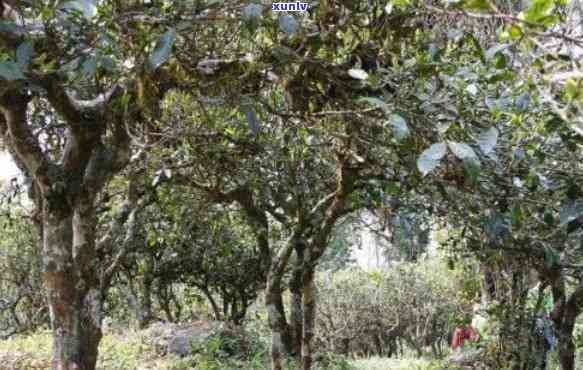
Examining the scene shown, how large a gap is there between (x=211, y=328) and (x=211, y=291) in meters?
2.17

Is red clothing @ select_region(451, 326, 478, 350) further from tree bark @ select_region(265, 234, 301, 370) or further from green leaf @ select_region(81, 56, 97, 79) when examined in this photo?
green leaf @ select_region(81, 56, 97, 79)

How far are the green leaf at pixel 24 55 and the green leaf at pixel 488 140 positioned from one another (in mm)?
1209

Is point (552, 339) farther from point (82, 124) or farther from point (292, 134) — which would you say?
→ point (82, 124)

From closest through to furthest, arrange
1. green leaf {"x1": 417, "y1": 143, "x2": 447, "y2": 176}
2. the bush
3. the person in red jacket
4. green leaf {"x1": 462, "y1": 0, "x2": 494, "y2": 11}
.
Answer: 1. green leaf {"x1": 462, "y1": 0, "x2": 494, "y2": 11}
2. green leaf {"x1": 417, "y1": 143, "x2": 447, "y2": 176}
3. the person in red jacket
4. the bush

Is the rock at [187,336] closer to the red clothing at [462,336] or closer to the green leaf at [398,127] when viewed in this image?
the red clothing at [462,336]

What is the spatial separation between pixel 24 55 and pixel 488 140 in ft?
4.07

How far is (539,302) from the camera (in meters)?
5.88

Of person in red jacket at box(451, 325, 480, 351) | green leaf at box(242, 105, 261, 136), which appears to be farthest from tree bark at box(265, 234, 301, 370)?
person in red jacket at box(451, 325, 480, 351)

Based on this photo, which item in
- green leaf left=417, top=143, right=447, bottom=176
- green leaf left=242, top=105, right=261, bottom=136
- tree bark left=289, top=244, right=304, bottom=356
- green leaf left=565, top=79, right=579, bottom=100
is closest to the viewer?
green leaf left=565, top=79, right=579, bottom=100

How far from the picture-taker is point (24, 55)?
1.79m

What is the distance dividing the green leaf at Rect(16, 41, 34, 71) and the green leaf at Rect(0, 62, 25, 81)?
0.07m

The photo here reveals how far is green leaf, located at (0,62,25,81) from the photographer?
165 centimetres

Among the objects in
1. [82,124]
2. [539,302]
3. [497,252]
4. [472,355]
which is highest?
[82,124]

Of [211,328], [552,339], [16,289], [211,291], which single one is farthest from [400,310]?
[16,289]
